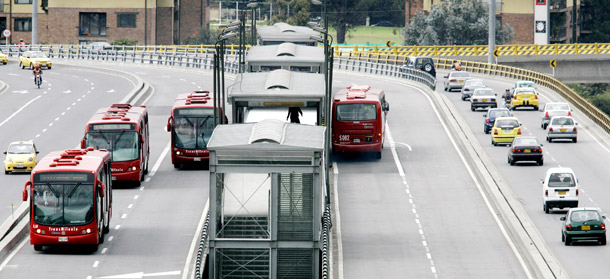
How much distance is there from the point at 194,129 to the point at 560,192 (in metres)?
14.7

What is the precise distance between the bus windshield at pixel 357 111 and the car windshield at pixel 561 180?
962 cm

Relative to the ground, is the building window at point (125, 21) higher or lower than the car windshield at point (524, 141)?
higher

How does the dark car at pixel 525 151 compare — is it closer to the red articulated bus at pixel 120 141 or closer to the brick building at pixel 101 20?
the red articulated bus at pixel 120 141

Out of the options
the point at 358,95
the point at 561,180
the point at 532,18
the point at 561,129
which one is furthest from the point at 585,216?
the point at 532,18

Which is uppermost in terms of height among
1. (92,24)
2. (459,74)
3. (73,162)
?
(92,24)

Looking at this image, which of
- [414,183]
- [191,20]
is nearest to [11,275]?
[414,183]

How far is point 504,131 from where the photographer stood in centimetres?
6291

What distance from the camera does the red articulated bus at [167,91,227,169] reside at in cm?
5088

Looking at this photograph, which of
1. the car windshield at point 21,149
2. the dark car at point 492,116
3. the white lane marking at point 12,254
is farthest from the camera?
the dark car at point 492,116

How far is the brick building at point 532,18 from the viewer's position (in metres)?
134

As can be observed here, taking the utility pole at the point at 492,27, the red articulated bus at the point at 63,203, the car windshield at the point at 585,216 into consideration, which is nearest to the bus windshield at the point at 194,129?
the red articulated bus at the point at 63,203

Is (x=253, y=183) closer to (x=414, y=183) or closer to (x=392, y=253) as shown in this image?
(x=392, y=253)

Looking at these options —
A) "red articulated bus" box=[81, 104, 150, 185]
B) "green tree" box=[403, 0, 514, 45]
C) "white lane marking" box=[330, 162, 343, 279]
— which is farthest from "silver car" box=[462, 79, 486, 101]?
"green tree" box=[403, 0, 514, 45]

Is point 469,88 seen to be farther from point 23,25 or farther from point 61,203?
point 23,25
